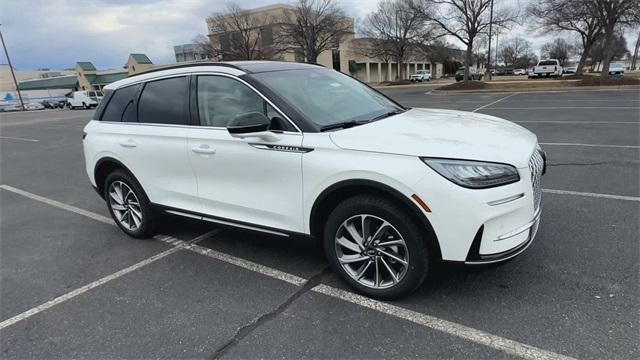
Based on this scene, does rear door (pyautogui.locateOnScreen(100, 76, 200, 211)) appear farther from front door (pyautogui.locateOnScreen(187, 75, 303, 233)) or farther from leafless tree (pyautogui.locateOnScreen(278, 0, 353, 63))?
leafless tree (pyautogui.locateOnScreen(278, 0, 353, 63))

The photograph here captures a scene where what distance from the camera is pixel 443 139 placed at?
2785 mm

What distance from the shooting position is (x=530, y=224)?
268cm

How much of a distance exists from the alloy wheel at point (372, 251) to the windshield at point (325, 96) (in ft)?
2.77

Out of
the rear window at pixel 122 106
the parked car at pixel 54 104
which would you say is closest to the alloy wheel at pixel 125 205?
the rear window at pixel 122 106

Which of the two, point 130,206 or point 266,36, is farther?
point 266,36

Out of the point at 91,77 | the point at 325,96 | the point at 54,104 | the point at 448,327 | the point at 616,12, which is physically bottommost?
the point at 448,327

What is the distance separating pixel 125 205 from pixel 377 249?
10.2 feet

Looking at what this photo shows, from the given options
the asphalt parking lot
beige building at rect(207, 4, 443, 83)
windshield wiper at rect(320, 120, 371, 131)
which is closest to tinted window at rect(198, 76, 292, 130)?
windshield wiper at rect(320, 120, 371, 131)

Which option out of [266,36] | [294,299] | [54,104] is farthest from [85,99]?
[294,299]

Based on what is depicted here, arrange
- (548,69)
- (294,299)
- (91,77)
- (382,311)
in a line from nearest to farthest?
(382,311) < (294,299) < (548,69) < (91,77)

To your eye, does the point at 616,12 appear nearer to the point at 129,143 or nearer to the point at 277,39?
the point at 129,143

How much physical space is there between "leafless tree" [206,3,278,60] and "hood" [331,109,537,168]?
48.4 metres

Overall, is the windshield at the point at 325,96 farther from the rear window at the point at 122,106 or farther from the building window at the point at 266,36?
the building window at the point at 266,36

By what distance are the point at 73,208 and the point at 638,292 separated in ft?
21.8
